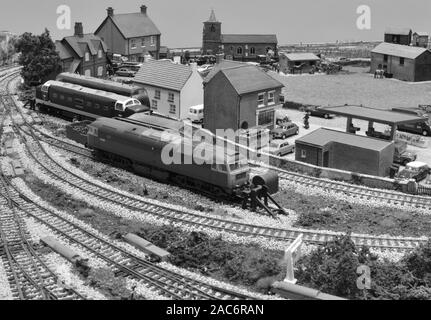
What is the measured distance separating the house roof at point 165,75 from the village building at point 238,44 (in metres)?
30.7

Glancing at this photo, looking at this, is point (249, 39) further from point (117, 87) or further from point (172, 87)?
point (117, 87)

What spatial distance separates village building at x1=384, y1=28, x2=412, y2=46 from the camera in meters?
75.3

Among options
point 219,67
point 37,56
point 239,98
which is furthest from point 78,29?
point 239,98

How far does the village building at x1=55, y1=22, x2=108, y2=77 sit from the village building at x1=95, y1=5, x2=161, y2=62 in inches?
260

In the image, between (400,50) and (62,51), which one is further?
(400,50)

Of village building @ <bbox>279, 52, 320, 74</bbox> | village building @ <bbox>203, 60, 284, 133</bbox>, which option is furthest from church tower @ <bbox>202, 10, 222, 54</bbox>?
village building @ <bbox>203, 60, 284, 133</bbox>

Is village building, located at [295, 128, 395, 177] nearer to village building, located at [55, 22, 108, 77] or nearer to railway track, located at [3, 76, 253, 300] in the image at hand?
railway track, located at [3, 76, 253, 300]

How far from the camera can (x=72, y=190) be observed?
32.4 metres

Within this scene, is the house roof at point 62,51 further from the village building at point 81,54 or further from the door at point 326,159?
the door at point 326,159

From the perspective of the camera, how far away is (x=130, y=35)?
7081 centimetres

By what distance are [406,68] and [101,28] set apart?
36645 millimetres

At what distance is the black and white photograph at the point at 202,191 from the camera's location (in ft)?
70.2

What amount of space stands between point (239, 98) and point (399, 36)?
4172 centimetres

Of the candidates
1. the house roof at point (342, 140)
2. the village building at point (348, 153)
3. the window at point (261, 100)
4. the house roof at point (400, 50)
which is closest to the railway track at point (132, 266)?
the village building at point (348, 153)
